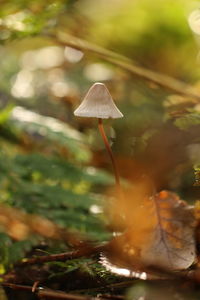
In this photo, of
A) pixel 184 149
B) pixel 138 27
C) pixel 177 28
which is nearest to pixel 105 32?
pixel 138 27

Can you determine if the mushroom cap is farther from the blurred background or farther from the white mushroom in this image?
the blurred background

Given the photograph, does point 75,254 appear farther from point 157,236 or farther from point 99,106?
point 99,106

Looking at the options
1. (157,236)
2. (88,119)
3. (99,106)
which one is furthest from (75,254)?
(88,119)

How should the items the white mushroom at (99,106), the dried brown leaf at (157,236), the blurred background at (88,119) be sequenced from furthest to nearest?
the blurred background at (88,119) → the white mushroom at (99,106) → the dried brown leaf at (157,236)

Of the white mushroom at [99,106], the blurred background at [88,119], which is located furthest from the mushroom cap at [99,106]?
the blurred background at [88,119]

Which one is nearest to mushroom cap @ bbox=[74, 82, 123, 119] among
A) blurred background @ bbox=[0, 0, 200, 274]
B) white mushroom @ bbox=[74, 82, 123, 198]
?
white mushroom @ bbox=[74, 82, 123, 198]

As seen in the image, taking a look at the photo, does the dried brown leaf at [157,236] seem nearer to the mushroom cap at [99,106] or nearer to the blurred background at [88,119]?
the blurred background at [88,119]

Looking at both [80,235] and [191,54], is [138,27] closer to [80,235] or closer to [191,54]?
[191,54]
